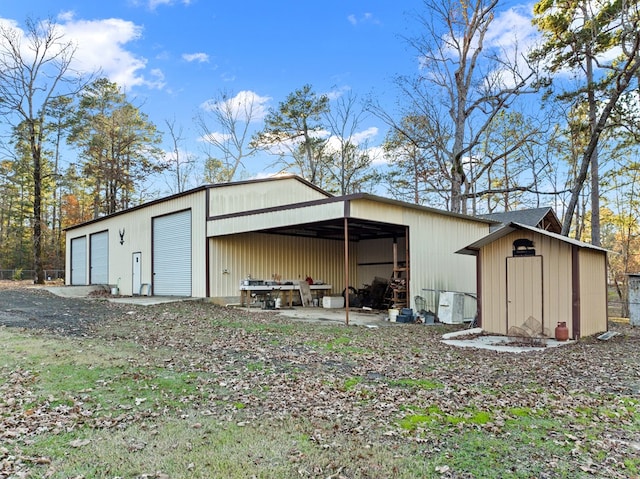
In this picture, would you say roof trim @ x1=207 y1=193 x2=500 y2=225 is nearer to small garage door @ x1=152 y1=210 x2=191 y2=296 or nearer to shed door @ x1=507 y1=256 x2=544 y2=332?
small garage door @ x1=152 y1=210 x2=191 y2=296

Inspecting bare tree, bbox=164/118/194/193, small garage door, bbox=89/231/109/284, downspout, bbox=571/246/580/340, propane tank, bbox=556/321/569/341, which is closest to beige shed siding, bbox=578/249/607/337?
downspout, bbox=571/246/580/340

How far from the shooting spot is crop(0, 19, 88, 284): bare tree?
1043 inches

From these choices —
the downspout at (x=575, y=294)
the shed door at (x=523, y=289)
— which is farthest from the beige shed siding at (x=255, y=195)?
the downspout at (x=575, y=294)

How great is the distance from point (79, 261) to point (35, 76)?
11.6 m

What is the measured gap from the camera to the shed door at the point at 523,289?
33.5 ft

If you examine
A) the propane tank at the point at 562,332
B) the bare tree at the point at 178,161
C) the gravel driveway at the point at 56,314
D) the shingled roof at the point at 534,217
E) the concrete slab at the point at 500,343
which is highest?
the bare tree at the point at 178,161

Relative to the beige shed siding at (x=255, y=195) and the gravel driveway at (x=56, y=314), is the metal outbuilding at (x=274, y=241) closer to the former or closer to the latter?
the beige shed siding at (x=255, y=195)

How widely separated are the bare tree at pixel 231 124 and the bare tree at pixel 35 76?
29.8 feet

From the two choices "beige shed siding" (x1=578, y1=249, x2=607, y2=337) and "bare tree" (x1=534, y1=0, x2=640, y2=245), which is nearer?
"beige shed siding" (x1=578, y1=249, x2=607, y2=337)

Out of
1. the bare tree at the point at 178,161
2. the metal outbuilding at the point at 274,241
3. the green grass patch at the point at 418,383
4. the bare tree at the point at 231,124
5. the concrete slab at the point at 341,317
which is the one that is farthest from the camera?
the bare tree at the point at 178,161

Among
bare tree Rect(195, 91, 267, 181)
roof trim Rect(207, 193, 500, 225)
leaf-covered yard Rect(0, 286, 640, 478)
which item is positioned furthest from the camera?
bare tree Rect(195, 91, 267, 181)

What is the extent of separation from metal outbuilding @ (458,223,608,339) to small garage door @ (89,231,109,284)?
57.5 feet

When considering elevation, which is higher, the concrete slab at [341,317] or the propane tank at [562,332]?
the propane tank at [562,332]

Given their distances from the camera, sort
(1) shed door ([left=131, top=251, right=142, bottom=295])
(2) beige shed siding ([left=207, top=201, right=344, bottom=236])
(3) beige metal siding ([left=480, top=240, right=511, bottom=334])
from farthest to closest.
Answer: (1) shed door ([left=131, top=251, right=142, bottom=295])
(2) beige shed siding ([left=207, top=201, right=344, bottom=236])
(3) beige metal siding ([left=480, top=240, right=511, bottom=334])
